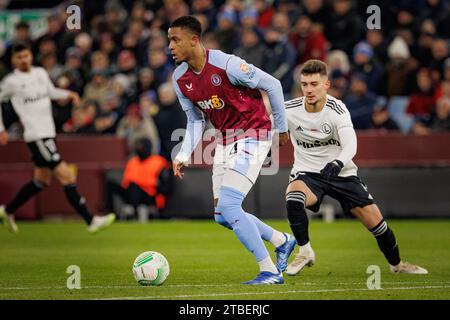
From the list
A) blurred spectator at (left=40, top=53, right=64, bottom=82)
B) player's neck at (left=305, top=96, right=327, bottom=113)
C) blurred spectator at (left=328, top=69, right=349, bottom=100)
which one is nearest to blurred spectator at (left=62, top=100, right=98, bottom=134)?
blurred spectator at (left=40, top=53, right=64, bottom=82)

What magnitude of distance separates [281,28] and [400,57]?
7.47 ft

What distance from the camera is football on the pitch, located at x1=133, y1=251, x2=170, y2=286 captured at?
365 inches

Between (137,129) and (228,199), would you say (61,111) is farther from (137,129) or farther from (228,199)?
(228,199)

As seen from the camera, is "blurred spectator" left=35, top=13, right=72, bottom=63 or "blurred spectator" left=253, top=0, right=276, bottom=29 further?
"blurred spectator" left=35, top=13, right=72, bottom=63

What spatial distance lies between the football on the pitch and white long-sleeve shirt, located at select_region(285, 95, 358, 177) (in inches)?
74.4

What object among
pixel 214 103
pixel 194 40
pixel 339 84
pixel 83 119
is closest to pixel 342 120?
pixel 214 103

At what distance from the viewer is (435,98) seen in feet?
62.4

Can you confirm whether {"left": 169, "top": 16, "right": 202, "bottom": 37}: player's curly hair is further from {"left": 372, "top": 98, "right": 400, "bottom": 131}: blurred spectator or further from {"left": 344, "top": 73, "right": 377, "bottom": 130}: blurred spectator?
{"left": 372, "top": 98, "right": 400, "bottom": 131}: blurred spectator

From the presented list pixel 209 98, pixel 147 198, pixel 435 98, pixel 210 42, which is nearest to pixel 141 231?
pixel 147 198

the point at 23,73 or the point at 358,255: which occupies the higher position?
the point at 23,73

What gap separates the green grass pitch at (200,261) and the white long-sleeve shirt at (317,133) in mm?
1071

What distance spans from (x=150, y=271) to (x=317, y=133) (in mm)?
2229

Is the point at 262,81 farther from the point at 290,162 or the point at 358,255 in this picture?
the point at 290,162

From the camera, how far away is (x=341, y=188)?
10227mm
